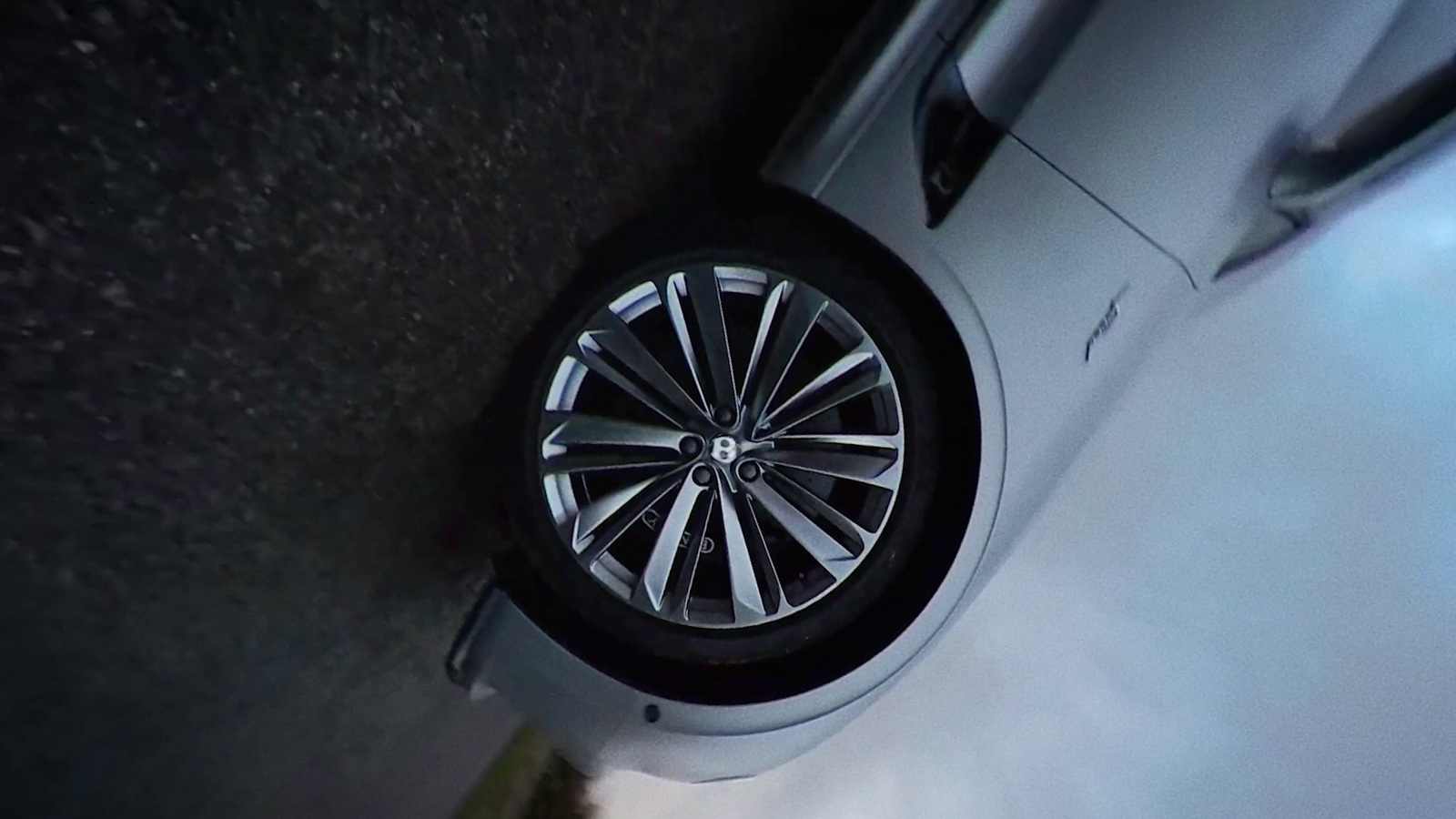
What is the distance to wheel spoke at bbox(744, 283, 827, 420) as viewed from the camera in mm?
1176

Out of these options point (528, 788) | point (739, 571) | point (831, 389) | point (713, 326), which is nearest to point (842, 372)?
point (831, 389)

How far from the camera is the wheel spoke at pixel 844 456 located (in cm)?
118

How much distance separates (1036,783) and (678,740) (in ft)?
2.53

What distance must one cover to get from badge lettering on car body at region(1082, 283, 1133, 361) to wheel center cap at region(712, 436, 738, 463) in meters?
0.49

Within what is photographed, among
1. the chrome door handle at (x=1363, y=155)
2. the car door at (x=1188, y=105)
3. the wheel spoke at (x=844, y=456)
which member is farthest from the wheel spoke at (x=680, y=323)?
the chrome door handle at (x=1363, y=155)

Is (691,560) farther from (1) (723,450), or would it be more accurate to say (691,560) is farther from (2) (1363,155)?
(2) (1363,155)

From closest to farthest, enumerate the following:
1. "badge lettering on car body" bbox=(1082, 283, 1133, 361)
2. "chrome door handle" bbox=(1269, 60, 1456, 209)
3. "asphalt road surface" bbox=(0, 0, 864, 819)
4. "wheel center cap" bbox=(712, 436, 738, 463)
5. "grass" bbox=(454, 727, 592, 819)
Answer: "asphalt road surface" bbox=(0, 0, 864, 819) < "wheel center cap" bbox=(712, 436, 738, 463) < "badge lettering on car body" bbox=(1082, 283, 1133, 361) < "chrome door handle" bbox=(1269, 60, 1456, 209) < "grass" bbox=(454, 727, 592, 819)

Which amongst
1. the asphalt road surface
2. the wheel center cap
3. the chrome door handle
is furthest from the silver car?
the chrome door handle

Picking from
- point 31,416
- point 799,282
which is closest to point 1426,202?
point 799,282

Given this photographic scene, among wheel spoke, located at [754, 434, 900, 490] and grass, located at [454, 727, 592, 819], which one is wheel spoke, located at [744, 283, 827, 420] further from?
grass, located at [454, 727, 592, 819]

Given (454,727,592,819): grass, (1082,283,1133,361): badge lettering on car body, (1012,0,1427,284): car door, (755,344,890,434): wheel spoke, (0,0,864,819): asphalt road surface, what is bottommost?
(454,727,592,819): grass

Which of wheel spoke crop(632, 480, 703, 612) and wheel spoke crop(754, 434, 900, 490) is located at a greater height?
wheel spoke crop(754, 434, 900, 490)

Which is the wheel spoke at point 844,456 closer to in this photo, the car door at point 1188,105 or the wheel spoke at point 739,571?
the wheel spoke at point 739,571

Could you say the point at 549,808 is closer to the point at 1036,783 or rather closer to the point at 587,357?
the point at 1036,783
